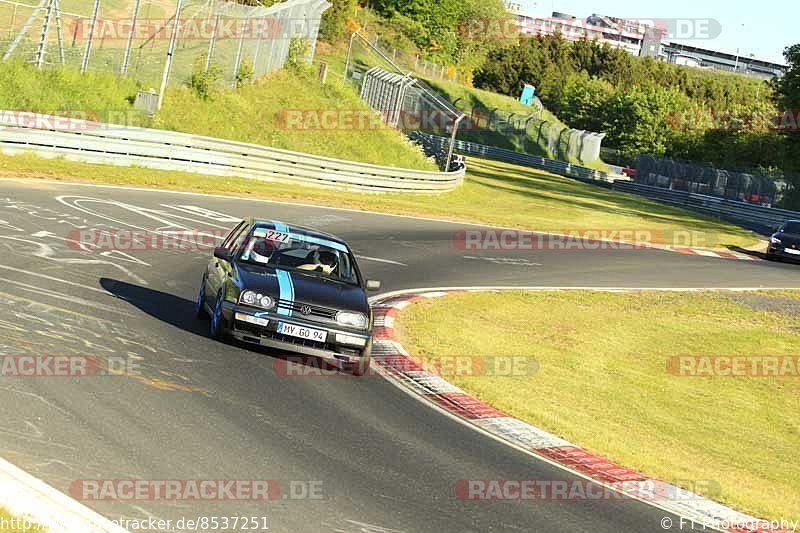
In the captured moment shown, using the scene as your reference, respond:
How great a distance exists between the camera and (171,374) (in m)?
9.95

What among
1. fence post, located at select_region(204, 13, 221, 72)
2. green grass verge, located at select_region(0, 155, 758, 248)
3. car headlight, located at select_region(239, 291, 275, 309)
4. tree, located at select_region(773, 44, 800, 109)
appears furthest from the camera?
tree, located at select_region(773, 44, 800, 109)

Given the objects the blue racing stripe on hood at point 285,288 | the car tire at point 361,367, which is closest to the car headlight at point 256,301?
the blue racing stripe on hood at point 285,288

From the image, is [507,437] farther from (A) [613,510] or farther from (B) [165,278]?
(B) [165,278]

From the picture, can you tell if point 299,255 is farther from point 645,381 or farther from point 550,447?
point 645,381

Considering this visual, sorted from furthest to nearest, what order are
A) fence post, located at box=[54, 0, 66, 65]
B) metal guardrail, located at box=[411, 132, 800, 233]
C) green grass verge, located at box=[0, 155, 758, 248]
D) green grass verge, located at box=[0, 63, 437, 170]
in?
metal guardrail, located at box=[411, 132, 800, 233], green grass verge, located at box=[0, 63, 437, 170], fence post, located at box=[54, 0, 66, 65], green grass verge, located at box=[0, 155, 758, 248]

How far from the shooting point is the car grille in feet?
36.7

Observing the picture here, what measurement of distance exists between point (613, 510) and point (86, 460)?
3929 mm

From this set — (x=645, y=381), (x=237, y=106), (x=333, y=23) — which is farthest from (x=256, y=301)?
(x=333, y=23)

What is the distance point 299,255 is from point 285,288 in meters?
1.12

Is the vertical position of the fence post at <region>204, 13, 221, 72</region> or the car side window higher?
the fence post at <region>204, 13, 221, 72</region>

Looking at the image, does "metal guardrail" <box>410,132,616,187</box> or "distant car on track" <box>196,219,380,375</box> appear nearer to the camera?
"distant car on track" <box>196,219,380,375</box>

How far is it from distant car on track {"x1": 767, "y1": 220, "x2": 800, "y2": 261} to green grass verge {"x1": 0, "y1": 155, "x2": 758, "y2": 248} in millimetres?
3397

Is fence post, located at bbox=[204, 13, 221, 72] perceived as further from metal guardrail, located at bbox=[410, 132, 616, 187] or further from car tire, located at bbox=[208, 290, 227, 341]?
metal guardrail, located at bbox=[410, 132, 616, 187]

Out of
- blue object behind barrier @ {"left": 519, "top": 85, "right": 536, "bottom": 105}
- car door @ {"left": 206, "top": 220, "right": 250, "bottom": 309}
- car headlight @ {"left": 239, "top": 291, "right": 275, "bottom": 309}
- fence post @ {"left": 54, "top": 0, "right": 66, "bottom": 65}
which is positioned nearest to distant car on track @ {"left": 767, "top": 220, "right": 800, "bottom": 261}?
fence post @ {"left": 54, "top": 0, "right": 66, "bottom": 65}
